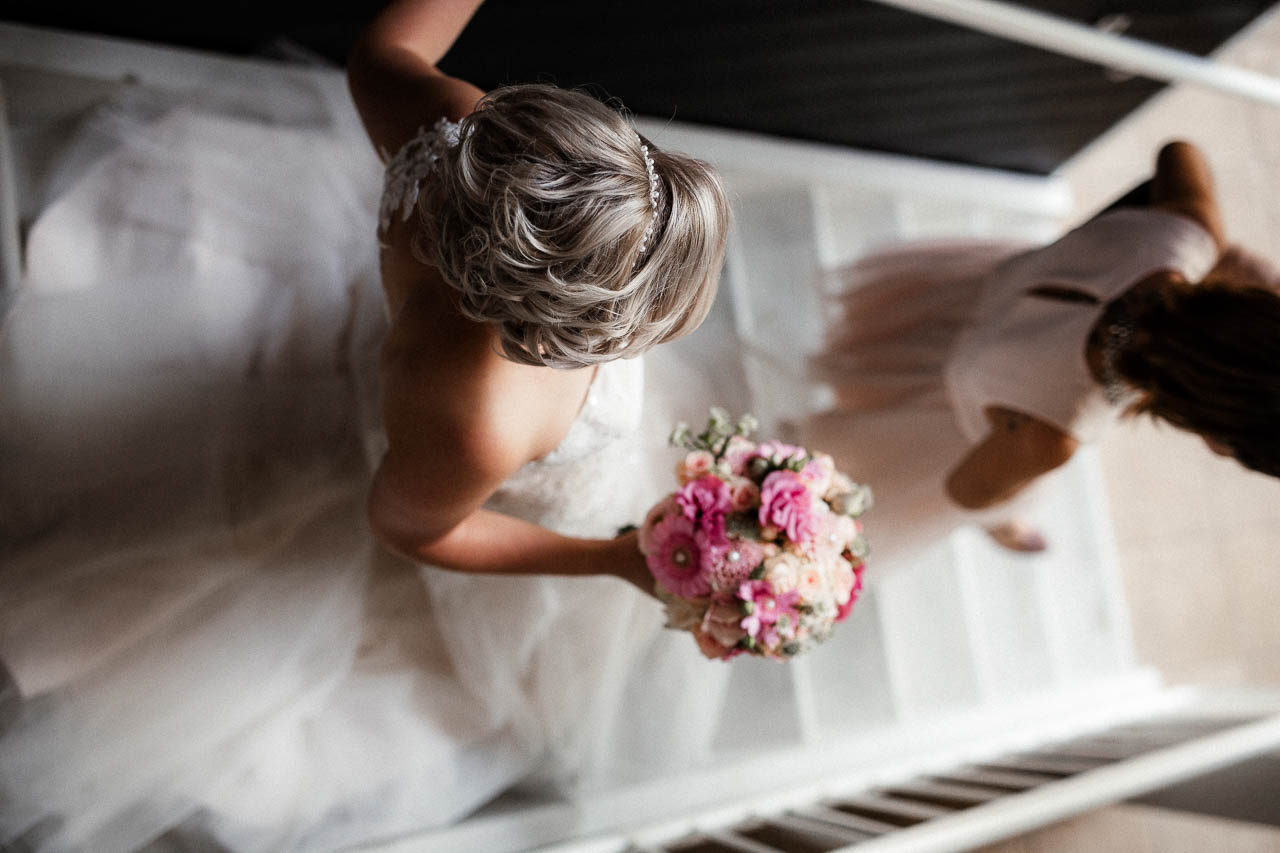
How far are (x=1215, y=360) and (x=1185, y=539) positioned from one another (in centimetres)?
199

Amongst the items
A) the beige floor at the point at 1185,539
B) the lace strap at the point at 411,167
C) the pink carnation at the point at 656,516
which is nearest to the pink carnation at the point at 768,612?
the pink carnation at the point at 656,516

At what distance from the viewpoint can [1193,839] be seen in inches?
84.7

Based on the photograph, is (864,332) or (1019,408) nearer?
(1019,408)

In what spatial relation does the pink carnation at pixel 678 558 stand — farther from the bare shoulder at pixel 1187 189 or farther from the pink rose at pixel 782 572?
the bare shoulder at pixel 1187 189

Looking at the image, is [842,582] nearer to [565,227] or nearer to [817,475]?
[817,475]

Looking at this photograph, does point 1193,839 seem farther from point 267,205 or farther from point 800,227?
point 267,205

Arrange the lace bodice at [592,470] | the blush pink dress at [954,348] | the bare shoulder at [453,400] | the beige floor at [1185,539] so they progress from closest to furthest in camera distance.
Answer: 1. the bare shoulder at [453,400]
2. the lace bodice at [592,470]
3. the blush pink dress at [954,348]
4. the beige floor at [1185,539]

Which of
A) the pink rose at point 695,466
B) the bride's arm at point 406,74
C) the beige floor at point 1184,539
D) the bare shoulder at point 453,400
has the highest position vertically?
the bride's arm at point 406,74

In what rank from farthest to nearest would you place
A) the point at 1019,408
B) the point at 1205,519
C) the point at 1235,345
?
the point at 1205,519
the point at 1019,408
the point at 1235,345

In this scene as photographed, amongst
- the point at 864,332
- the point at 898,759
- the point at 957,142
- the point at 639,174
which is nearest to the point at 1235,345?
the point at 864,332

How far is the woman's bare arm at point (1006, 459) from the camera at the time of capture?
1470 mm

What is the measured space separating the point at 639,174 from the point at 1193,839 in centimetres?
231

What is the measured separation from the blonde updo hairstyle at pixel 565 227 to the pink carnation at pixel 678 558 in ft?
1.03

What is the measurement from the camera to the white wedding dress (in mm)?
1229
